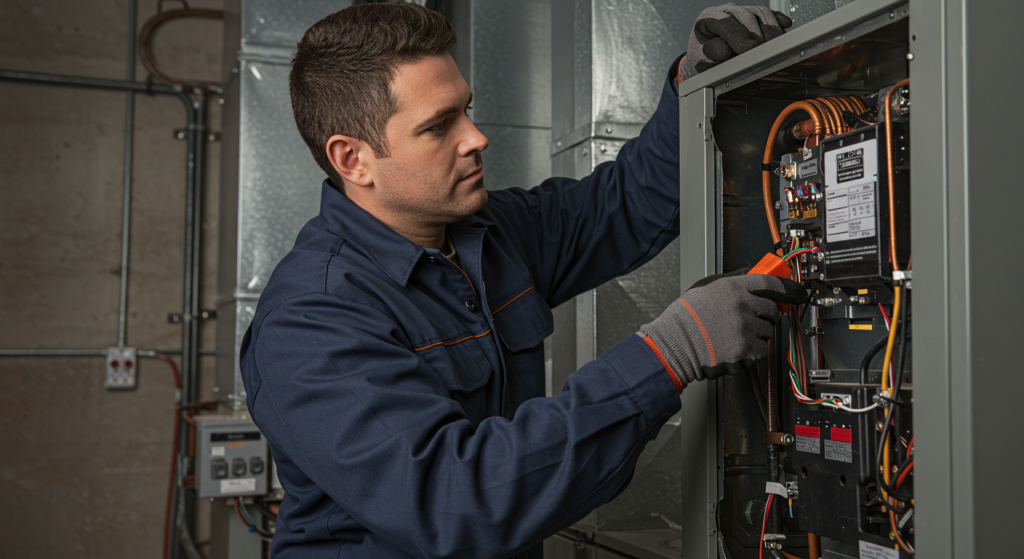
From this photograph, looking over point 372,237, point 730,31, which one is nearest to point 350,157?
point 372,237

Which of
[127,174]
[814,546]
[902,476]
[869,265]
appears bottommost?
[814,546]

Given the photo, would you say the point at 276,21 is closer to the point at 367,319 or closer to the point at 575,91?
the point at 575,91

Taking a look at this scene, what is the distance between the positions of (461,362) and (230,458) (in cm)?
A: 158

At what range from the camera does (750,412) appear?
1.16 metres

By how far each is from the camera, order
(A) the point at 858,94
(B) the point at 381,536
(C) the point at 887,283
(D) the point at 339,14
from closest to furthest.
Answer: (C) the point at 887,283 < (B) the point at 381,536 < (A) the point at 858,94 < (D) the point at 339,14

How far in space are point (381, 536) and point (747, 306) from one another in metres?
0.54

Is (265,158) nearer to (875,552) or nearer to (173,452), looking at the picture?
(173,452)

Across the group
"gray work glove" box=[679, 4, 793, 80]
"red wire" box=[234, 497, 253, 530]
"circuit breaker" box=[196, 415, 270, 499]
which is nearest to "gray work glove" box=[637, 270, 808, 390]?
"gray work glove" box=[679, 4, 793, 80]

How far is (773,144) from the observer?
114cm

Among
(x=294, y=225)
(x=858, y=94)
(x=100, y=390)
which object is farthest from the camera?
(x=100, y=390)

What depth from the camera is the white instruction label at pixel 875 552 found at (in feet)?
2.84

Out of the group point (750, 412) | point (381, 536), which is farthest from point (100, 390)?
point (750, 412)

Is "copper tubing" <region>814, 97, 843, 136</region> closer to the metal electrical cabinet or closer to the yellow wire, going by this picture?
the metal electrical cabinet

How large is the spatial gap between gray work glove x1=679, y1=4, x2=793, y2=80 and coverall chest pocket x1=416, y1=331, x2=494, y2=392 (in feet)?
1.70
